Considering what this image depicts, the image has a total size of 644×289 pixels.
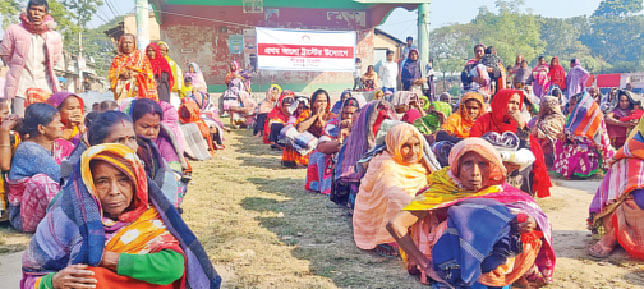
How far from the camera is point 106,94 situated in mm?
7379

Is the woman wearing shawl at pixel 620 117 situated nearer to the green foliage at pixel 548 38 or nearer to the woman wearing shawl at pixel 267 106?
the woman wearing shawl at pixel 267 106

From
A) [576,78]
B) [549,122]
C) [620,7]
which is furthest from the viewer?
[620,7]

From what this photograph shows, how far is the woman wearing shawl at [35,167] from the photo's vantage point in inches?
182

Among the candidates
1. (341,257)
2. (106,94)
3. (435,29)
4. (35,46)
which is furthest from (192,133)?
(435,29)

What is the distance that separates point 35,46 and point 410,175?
5.13 m

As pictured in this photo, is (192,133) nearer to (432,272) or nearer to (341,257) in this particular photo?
(341,257)

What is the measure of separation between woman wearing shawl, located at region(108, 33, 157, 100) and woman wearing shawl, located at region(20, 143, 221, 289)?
574cm

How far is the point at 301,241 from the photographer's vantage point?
4.62m

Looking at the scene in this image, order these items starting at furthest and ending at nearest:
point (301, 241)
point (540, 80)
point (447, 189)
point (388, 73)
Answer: point (388, 73) < point (540, 80) < point (301, 241) < point (447, 189)

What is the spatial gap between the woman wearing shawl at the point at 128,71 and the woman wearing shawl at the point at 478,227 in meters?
5.78

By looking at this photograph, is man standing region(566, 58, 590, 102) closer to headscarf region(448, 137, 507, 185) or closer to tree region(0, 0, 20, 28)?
headscarf region(448, 137, 507, 185)

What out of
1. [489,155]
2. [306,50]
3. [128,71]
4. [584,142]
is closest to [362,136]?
[489,155]

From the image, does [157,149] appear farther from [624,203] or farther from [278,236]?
[624,203]

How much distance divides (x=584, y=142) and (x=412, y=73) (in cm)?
505
